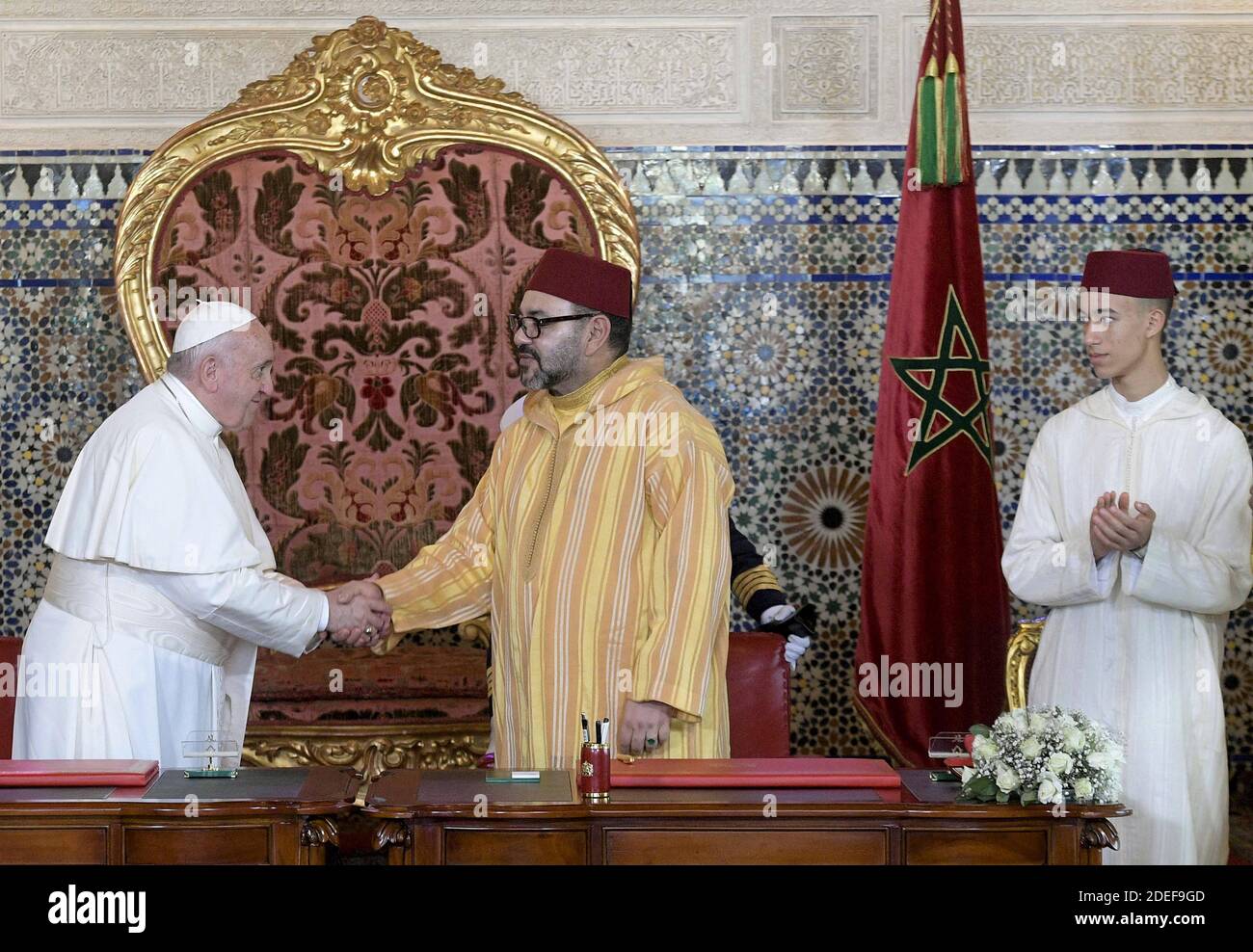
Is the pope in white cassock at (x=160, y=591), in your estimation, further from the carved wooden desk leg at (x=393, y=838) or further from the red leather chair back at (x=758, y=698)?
the red leather chair back at (x=758, y=698)

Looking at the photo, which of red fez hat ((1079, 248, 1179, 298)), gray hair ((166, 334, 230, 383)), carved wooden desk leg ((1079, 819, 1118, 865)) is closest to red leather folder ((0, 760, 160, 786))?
gray hair ((166, 334, 230, 383))

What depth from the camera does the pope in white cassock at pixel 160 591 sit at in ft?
12.7

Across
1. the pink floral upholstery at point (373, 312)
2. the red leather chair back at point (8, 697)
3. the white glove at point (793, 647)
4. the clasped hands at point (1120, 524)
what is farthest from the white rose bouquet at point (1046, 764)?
the pink floral upholstery at point (373, 312)

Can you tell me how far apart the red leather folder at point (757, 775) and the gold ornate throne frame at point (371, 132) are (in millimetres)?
2876

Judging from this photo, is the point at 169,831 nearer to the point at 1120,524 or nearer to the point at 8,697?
the point at 8,697

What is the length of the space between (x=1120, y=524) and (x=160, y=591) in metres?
2.42

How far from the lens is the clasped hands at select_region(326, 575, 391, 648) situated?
4.14m

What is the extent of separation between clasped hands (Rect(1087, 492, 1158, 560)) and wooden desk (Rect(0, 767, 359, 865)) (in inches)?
83.4

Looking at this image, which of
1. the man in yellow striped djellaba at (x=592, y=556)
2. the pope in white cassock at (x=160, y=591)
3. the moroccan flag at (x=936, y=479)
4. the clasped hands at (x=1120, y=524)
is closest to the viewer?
the man in yellow striped djellaba at (x=592, y=556)

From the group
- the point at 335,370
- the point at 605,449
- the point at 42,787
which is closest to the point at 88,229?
the point at 335,370

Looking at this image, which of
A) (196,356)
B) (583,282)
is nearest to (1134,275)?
(583,282)

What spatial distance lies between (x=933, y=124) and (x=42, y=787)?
3.48m

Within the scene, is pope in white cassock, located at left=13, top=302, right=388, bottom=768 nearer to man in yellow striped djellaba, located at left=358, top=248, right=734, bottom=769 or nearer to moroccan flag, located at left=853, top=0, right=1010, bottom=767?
man in yellow striped djellaba, located at left=358, top=248, right=734, bottom=769

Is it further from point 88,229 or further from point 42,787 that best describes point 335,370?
point 42,787
